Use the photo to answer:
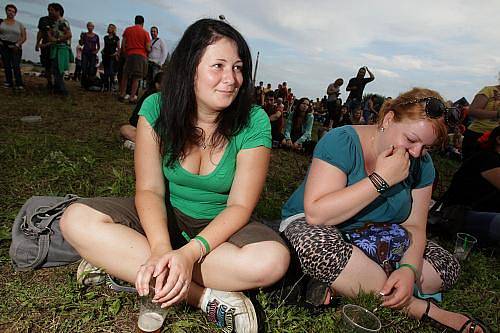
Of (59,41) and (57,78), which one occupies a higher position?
(59,41)

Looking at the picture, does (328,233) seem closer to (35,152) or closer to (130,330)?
(130,330)

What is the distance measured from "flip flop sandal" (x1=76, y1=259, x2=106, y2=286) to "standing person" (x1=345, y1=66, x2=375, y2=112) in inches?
399

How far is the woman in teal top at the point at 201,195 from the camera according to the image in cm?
166

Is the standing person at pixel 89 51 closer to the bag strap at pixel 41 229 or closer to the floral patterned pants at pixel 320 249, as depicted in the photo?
the bag strap at pixel 41 229

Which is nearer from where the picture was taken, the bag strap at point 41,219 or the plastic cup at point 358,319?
the plastic cup at point 358,319

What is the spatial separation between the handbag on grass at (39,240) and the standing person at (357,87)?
32.9ft

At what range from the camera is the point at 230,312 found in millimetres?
1646

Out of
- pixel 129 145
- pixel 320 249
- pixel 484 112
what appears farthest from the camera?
pixel 129 145

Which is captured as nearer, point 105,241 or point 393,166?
point 105,241

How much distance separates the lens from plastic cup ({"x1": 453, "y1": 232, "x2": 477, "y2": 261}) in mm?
3116

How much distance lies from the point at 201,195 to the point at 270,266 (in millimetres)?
588

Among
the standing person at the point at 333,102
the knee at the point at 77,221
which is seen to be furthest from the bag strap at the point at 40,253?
the standing person at the point at 333,102

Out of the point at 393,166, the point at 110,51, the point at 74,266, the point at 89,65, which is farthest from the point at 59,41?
the point at 393,166

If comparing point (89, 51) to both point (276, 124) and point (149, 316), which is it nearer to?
point (276, 124)
